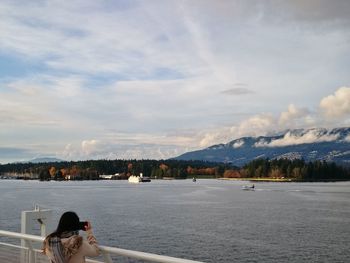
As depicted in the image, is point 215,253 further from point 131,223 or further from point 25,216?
point 25,216

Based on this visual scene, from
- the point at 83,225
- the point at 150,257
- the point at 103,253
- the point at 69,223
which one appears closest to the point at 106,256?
the point at 103,253

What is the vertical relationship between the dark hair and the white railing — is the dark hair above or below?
above

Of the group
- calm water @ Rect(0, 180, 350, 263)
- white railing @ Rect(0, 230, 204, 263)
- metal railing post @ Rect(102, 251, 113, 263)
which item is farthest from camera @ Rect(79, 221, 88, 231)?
calm water @ Rect(0, 180, 350, 263)

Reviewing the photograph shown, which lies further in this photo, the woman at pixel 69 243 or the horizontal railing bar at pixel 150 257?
the woman at pixel 69 243

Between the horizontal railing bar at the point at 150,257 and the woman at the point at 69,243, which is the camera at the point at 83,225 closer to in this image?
the woman at the point at 69,243

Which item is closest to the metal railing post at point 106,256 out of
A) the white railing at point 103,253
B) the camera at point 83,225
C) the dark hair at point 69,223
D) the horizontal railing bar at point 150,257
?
the white railing at point 103,253

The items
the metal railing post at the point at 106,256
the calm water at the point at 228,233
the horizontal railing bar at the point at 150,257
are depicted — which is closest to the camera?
the horizontal railing bar at the point at 150,257

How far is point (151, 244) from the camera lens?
39.8m

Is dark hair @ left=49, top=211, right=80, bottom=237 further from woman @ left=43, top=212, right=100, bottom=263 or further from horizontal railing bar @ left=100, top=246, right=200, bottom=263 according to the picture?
horizontal railing bar @ left=100, top=246, right=200, bottom=263

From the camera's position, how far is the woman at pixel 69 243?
585cm

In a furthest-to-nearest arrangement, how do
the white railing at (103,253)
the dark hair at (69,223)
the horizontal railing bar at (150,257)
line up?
the dark hair at (69,223), the white railing at (103,253), the horizontal railing bar at (150,257)

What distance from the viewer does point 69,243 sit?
584cm

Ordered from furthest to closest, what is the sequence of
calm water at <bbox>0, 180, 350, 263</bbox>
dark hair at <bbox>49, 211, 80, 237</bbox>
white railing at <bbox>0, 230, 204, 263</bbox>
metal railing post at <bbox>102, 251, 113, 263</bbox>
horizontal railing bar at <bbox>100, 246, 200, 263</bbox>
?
calm water at <bbox>0, 180, 350, 263</bbox> → metal railing post at <bbox>102, 251, 113, 263</bbox> → dark hair at <bbox>49, 211, 80, 237</bbox> → white railing at <bbox>0, 230, 204, 263</bbox> → horizontal railing bar at <bbox>100, 246, 200, 263</bbox>

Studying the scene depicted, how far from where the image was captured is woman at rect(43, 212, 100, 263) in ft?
19.2
